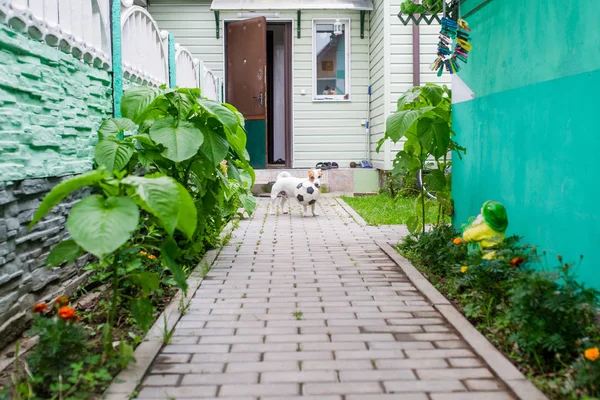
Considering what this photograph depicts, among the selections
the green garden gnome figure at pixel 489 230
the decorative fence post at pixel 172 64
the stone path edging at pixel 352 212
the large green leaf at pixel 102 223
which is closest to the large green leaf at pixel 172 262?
the large green leaf at pixel 102 223

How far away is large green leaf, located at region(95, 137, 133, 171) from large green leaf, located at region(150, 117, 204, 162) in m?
0.24

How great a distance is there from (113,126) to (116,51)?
1165 mm

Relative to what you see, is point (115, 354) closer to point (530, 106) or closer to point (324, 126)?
point (530, 106)

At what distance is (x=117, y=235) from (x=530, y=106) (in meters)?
2.87

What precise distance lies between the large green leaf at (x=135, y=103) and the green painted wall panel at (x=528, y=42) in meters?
2.57

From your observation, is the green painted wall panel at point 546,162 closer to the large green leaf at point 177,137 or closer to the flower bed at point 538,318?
the flower bed at point 538,318

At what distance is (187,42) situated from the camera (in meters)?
11.9

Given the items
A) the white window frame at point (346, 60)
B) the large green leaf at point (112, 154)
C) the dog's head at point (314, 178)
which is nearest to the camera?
the large green leaf at point (112, 154)

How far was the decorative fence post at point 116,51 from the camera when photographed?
464cm

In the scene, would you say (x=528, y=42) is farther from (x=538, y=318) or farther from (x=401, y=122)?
(x=538, y=318)

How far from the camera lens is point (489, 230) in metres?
3.90

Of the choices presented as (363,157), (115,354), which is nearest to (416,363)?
(115,354)

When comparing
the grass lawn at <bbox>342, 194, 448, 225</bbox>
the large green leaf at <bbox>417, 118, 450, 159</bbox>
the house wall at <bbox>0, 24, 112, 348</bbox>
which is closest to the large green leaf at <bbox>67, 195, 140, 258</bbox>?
the house wall at <bbox>0, 24, 112, 348</bbox>

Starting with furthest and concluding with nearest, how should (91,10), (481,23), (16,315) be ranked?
(481,23) < (91,10) < (16,315)
